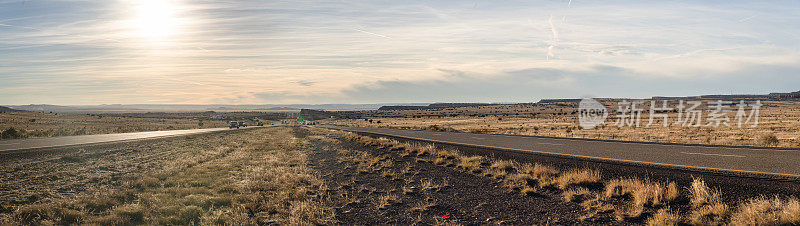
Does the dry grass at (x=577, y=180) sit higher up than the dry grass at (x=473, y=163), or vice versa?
the dry grass at (x=577, y=180)

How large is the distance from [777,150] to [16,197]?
24952 millimetres

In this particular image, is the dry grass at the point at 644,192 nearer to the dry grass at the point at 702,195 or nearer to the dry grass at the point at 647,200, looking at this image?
the dry grass at the point at 647,200

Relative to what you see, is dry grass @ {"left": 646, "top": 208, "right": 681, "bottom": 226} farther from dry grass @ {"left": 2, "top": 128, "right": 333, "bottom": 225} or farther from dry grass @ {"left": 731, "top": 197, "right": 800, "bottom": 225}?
dry grass @ {"left": 2, "top": 128, "right": 333, "bottom": 225}

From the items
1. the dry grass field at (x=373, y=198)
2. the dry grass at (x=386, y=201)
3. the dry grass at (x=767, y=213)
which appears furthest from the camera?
the dry grass at (x=386, y=201)

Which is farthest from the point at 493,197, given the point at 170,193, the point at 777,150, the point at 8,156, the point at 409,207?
the point at 8,156

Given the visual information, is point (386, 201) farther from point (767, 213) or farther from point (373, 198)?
point (767, 213)
